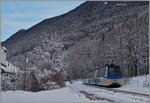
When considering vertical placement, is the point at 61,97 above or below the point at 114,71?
below

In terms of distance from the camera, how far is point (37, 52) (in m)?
31.5

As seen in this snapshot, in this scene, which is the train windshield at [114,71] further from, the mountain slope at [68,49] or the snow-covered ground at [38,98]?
the snow-covered ground at [38,98]

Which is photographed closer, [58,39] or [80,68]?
[58,39]

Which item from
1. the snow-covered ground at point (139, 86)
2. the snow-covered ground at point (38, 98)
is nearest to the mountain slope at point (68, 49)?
the snow-covered ground at point (38, 98)

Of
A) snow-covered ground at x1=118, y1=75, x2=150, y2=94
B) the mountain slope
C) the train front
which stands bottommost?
snow-covered ground at x1=118, y1=75, x2=150, y2=94

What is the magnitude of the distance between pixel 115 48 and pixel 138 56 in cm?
663

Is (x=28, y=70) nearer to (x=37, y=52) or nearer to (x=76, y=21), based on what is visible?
(x=37, y=52)

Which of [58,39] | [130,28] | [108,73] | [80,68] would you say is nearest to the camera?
[108,73]

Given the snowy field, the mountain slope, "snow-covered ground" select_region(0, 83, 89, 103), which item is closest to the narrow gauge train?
the mountain slope

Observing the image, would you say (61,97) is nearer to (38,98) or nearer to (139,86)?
(38,98)

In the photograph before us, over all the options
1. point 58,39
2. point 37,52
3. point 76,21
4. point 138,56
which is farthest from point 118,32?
point 76,21

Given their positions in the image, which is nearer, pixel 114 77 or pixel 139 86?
pixel 139 86

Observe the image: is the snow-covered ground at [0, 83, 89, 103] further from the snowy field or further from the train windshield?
the train windshield

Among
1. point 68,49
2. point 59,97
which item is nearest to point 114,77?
point 68,49
